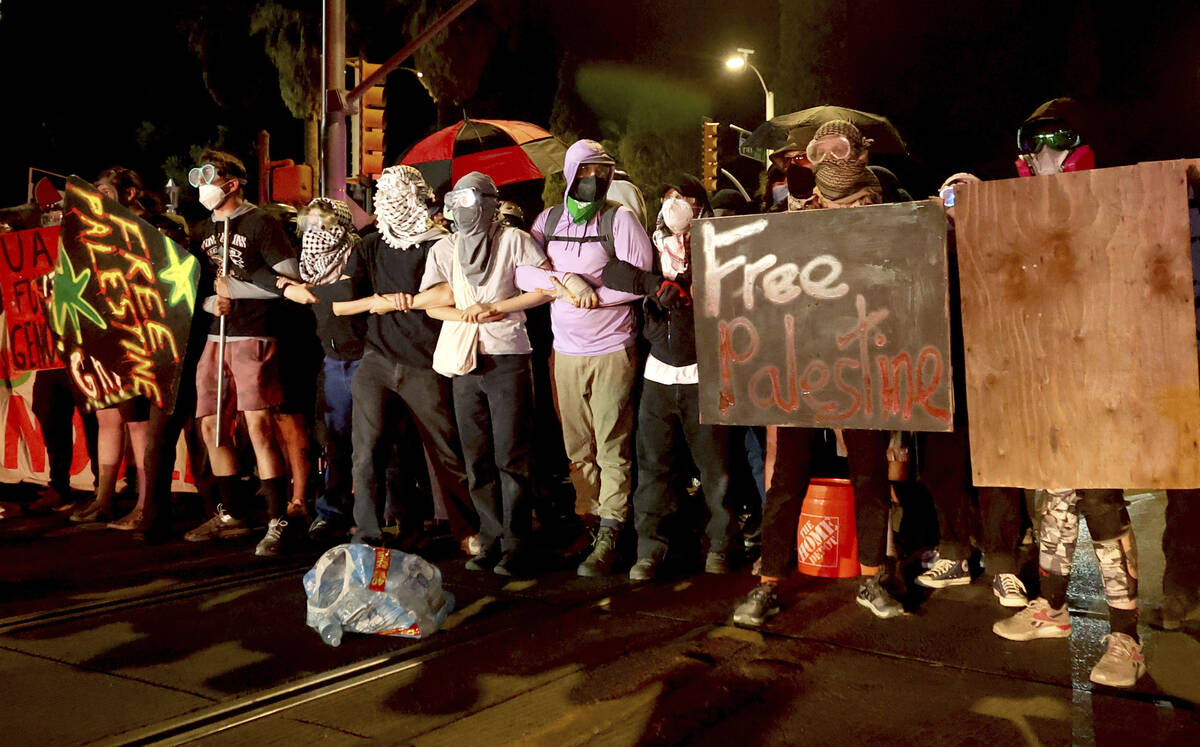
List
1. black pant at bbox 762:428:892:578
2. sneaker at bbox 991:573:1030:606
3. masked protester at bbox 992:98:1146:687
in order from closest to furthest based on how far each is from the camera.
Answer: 1. masked protester at bbox 992:98:1146:687
2. black pant at bbox 762:428:892:578
3. sneaker at bbox 991:573:1030:606

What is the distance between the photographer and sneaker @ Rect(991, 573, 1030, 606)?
4973 millimetres

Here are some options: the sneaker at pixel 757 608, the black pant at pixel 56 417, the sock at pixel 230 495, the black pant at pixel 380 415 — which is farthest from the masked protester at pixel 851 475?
the black pant at pixel 56 417

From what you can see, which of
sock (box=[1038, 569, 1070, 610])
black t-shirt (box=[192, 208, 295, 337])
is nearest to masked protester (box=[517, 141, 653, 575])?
black t-shirt (box=[192, 208, 295, 337])

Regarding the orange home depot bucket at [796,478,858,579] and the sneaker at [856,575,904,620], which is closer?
the sneaker at [856,575,904,620]

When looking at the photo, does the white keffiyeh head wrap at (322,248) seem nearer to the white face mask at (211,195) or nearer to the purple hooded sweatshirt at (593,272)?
the white face mask at (211,195)

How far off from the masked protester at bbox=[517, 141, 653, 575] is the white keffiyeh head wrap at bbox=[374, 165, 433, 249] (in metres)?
0.70

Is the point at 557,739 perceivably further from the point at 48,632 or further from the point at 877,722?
the point at 48,632

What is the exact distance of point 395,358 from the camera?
616 centimetres

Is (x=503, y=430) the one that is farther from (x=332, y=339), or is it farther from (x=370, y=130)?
(x=370, y=130)

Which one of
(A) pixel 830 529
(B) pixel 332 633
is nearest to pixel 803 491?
(A) pixel 830 529

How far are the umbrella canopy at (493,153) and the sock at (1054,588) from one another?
705cm

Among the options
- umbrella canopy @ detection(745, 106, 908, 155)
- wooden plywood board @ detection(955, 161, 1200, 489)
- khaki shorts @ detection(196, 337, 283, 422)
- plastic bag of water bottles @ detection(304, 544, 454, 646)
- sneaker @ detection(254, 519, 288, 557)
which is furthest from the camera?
umbrella canopy @ detection(745, 106, 908, 155)

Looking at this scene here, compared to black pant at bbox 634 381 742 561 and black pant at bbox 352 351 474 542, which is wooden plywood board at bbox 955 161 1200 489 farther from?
black pant at bbox 352 351 474 542

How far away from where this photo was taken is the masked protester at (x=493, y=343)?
5867 millimetres
